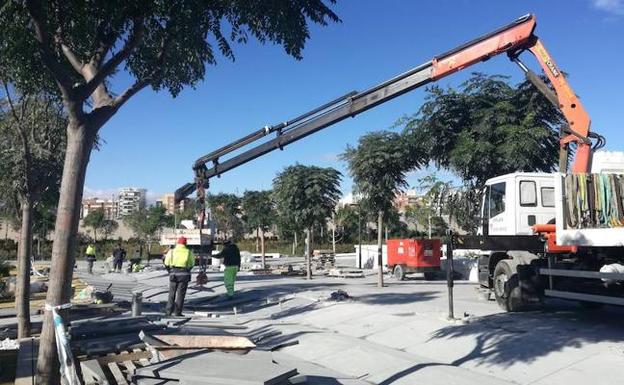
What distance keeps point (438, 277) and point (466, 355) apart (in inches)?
669

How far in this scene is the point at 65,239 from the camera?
5734 mm

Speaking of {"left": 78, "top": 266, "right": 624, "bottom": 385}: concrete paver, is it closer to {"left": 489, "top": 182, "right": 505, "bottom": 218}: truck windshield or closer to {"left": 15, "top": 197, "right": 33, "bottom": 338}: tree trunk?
{"left": 489, "top": 182, "right": 505, "bottom": 218}: truck windshield

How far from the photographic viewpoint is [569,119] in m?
13.9

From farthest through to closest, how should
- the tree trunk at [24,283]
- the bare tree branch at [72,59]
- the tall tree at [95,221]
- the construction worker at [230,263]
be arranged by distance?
the tall tree at [95,221] → the construction worker at [230,263] → the tree trunk at [24,283] → the bare tree branch at [72,59]

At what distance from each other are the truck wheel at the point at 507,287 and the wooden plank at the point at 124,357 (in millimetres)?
8188

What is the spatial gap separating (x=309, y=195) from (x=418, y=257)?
5176 mm

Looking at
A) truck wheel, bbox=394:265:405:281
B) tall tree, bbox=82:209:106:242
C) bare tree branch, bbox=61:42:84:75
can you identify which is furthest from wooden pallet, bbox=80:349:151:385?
tall tree, bbox=82:209:106:242

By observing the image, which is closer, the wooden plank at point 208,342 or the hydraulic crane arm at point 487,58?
the wooden plank at point 208,342

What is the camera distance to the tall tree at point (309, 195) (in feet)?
80.4

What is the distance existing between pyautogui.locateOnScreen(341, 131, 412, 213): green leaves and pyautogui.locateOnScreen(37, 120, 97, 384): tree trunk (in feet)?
46.0

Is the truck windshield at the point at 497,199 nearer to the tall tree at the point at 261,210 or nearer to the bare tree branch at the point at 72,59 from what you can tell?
the bare tree branch at the point at 72,59

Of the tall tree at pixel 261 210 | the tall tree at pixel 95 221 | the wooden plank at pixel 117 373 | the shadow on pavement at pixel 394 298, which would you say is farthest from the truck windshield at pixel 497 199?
the tall tree at pixel 95 221

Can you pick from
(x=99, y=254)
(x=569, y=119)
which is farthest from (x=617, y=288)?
(x=99, y=254)

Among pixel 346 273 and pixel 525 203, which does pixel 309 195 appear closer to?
pixel 346 273
